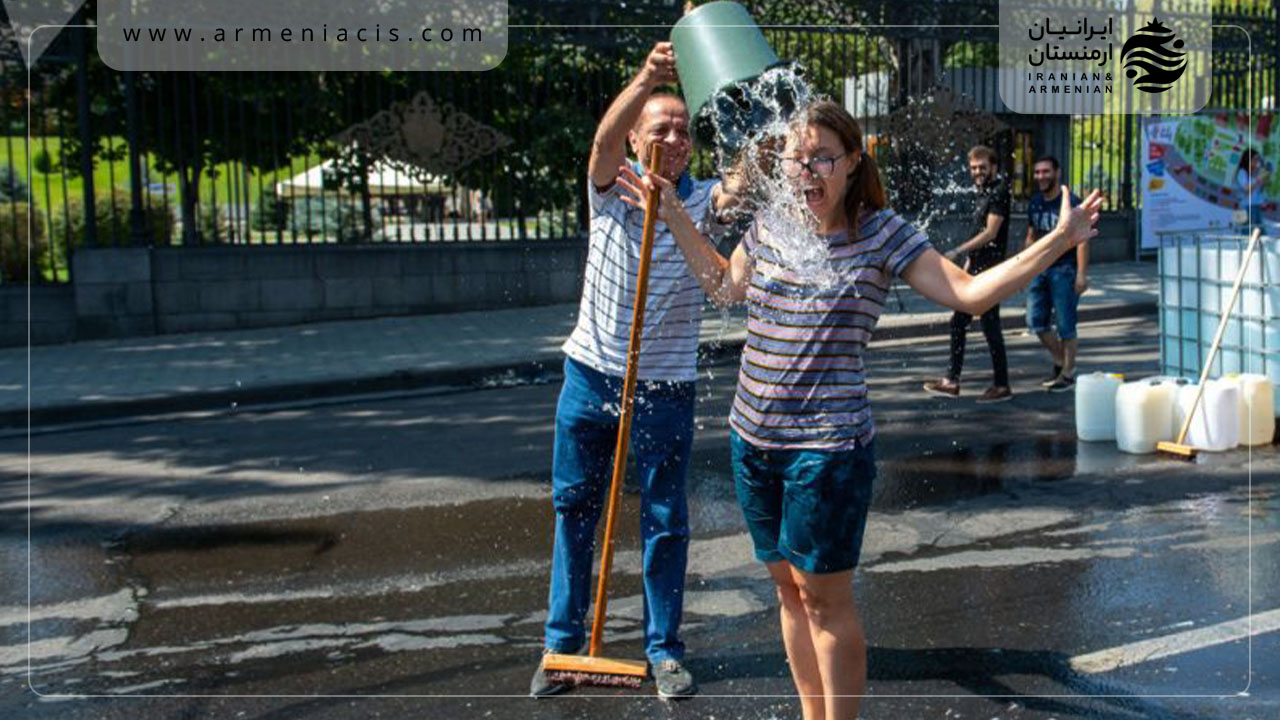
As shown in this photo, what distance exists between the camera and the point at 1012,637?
15.9 feet

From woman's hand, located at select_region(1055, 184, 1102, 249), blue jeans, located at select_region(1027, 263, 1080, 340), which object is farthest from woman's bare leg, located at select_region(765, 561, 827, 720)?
blue jeans, located at select_region(1027, 263, 1080, 340)

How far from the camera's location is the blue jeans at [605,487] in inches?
171

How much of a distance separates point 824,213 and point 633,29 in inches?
489

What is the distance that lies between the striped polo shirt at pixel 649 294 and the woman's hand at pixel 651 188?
135 mm

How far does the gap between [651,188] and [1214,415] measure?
5044mm

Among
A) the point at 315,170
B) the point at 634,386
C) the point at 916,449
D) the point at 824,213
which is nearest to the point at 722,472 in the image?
the point at 916,449

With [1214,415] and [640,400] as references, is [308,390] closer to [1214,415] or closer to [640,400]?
[1214,415]

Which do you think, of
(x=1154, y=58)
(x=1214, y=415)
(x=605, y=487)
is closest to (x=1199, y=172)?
(x=1154, y=58)

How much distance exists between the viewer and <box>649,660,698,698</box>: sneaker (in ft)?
14.3

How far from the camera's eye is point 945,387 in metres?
9.84

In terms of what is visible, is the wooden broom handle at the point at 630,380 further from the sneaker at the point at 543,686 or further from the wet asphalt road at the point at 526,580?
the wet asphalt road at the point at 526,580

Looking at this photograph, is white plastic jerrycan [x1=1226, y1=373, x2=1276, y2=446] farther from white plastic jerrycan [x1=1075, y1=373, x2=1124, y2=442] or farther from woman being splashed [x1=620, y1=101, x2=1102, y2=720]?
woman being splashed [x1=620, y1=101, x2=1102, y2=720]

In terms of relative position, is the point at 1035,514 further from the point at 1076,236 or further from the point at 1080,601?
the point at 1076,236

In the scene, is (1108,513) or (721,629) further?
(1108,513)
